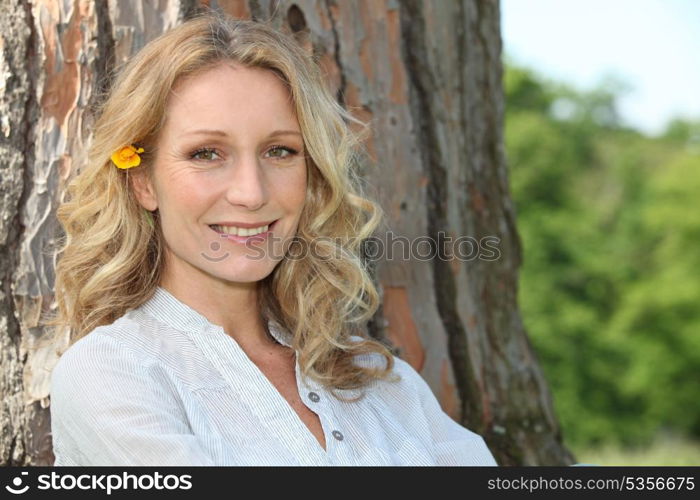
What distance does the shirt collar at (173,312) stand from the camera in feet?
6.74

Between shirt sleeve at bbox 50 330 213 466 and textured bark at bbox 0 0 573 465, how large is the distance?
455 millimetres

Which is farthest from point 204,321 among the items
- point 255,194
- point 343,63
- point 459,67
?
point 459,67

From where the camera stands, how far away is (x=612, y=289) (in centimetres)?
2073

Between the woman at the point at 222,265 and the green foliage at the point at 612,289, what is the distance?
17438 millimetres

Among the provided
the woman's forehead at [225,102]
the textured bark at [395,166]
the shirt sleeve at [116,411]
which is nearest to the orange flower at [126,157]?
the woman's forehead at [225,102]

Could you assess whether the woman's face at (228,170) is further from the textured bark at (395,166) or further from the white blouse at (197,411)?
the textured bark at (395,166)

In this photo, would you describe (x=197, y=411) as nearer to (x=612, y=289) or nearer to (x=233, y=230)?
(x=233, y=230)

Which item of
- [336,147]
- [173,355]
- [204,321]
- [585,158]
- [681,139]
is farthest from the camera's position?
[681,139]

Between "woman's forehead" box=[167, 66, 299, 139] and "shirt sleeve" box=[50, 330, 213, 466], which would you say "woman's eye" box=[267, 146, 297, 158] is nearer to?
"woman's forehead" box=[167, 66, 299, 139]

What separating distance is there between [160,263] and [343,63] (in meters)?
Answer: 0.78

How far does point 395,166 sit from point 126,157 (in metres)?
0.85

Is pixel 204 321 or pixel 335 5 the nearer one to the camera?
pixel 204 321

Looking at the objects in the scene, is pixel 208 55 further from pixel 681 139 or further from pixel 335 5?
pixel 681 139
